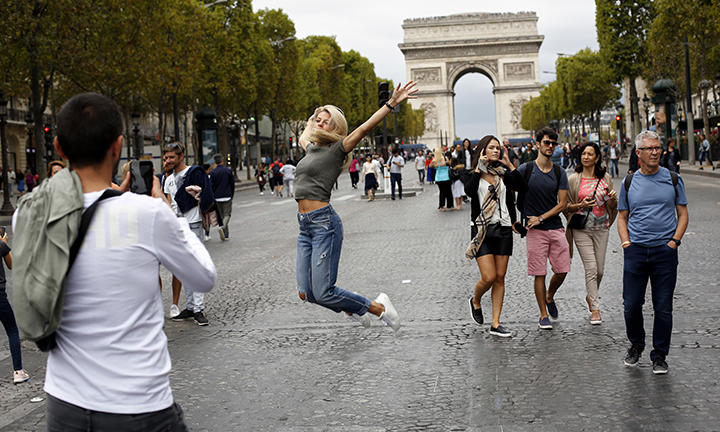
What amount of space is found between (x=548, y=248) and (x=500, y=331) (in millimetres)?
846

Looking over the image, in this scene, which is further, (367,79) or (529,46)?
(529,46)

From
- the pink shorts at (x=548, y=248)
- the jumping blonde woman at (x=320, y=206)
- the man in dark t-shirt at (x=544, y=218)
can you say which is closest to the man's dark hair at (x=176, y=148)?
the jumping blonde woman at (x=320, y=206)

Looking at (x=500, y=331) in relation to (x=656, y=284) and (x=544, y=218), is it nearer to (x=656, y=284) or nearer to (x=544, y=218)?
(x=544, y=218)

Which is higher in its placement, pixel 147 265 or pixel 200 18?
pixel 200 18

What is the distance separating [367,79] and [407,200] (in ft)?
190

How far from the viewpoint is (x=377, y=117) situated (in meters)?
5.47

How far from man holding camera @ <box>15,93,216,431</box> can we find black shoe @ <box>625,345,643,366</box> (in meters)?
3.72

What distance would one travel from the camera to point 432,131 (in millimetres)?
103812

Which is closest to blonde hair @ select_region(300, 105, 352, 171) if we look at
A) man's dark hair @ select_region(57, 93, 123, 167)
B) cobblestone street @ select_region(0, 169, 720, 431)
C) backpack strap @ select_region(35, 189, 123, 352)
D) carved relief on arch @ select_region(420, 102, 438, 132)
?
cobblestone street @ select_region(0, 169, 720, 431)

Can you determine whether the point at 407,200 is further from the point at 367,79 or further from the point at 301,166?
the point at 367,79

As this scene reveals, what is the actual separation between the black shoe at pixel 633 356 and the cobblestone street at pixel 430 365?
2.7 inches

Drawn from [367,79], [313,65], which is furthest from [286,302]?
[367,79]

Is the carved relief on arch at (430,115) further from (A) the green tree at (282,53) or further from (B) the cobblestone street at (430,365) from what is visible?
(B) the cobblestone street at (430,365)

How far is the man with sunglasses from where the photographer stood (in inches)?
213
